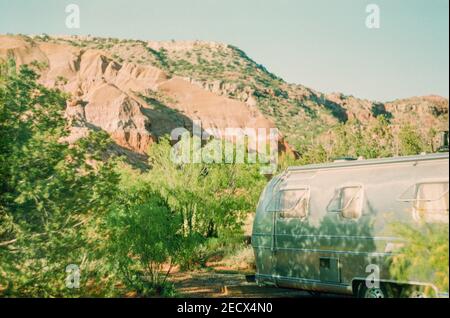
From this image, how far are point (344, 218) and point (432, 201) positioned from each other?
130 cm

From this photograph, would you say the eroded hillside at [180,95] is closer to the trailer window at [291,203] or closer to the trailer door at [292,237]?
the trailer window at [291,203]

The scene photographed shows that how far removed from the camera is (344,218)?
7.34 metres

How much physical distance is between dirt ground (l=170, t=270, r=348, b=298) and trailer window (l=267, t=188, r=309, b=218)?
1.55 m

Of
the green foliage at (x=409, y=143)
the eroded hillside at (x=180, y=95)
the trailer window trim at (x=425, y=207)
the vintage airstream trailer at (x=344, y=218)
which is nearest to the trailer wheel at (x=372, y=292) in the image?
the vintage airstream trailer at (x=344, y=218)

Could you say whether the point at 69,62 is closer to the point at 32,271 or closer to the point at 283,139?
the point at 283,139

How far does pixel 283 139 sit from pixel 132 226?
39798mm

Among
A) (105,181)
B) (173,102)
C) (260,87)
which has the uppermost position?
(260,87)

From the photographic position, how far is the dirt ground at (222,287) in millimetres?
9125

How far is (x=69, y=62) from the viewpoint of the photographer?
62438 mm

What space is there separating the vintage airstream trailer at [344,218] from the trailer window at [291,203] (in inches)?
0.6

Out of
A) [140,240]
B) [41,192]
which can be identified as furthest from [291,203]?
[41,192]

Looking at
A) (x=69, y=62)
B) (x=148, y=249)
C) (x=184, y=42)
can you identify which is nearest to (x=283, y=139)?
(x=69, y=62)

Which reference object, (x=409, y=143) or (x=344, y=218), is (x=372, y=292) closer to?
(x=344, y=218)

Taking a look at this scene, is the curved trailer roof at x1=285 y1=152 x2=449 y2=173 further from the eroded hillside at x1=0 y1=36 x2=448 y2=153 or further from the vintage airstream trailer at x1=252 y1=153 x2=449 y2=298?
the eroded hillside at x1=0 y1=36 x2=448 y2=153
